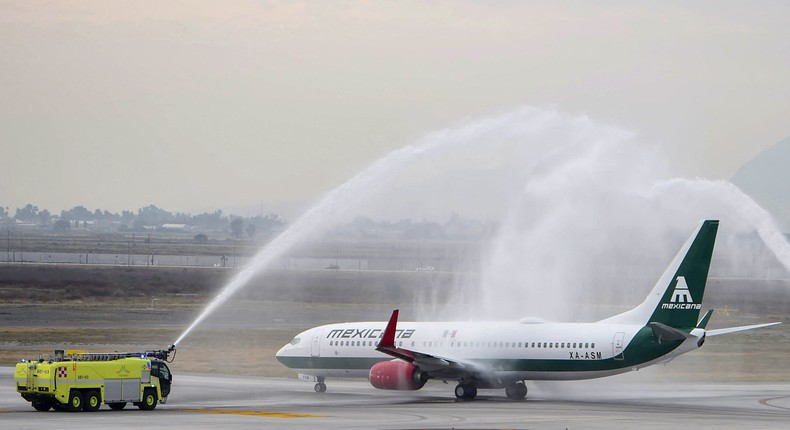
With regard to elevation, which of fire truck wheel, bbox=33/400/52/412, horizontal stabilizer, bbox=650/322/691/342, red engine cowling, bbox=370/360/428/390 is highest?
horizontal stabilizer, bbox=650/322/691/342

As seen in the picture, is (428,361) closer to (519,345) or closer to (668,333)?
(519,345)

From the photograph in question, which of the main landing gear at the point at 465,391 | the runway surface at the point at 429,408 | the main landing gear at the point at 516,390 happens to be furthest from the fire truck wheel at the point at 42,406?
the main landing gear at the point at 516,390

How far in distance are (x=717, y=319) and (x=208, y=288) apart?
6313 centimetres

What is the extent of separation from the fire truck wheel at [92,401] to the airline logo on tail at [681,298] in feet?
76.3

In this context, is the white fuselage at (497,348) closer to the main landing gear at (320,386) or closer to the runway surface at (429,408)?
the main landing gear at (320,386)

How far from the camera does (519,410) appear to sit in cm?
4856

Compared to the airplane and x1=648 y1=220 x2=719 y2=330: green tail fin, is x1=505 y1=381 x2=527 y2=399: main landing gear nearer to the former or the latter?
the airplane

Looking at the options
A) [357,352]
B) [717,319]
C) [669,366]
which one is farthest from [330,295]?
[357,352]

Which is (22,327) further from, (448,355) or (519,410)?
(519,410)

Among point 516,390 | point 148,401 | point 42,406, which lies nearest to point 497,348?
point 516,390

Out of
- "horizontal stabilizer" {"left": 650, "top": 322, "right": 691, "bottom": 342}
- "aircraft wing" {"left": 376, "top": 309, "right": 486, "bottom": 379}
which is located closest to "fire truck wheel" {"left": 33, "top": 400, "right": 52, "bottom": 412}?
"aircraft wing" {"left": 376, "top": 309, "right": 486, "bottom": 379}

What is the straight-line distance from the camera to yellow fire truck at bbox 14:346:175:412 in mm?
44719

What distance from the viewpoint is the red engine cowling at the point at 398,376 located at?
55188mm

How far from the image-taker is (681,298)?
5094 centimetres
